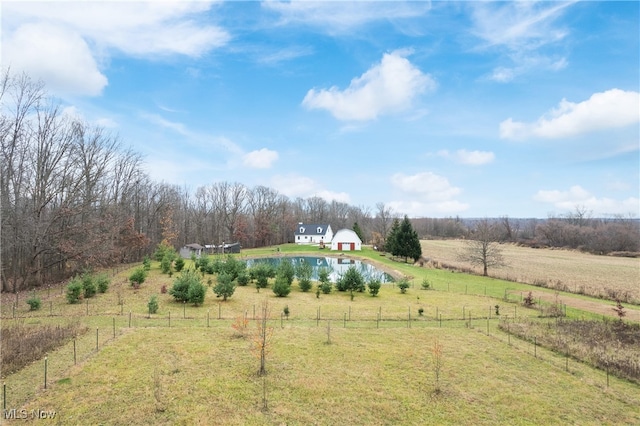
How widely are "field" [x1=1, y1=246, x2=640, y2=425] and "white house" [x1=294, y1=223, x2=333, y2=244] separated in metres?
58.0

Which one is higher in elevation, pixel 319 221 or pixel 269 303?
pixel 319 221

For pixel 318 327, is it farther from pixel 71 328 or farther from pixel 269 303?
pixel 71 328

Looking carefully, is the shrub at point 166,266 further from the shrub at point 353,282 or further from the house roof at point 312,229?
the house roof at point 312,229

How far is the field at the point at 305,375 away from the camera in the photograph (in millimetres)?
9227

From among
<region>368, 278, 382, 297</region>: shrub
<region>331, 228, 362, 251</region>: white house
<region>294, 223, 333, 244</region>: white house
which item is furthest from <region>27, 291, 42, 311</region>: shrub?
<region>294, 223, 333, 244</region>: white house

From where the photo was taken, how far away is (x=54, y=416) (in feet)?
27.9

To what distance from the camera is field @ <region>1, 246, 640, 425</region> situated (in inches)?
363

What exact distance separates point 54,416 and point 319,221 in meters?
88.7

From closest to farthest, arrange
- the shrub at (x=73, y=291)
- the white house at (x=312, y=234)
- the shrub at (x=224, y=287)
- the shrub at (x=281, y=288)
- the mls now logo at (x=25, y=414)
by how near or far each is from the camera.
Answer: the mls now logo at (x=25, y=414), the shrub at (x=73, y=291), the shrub at (x=224, y=287), the shrub at (x=281, y=288), the white house at (x=312, y=234)

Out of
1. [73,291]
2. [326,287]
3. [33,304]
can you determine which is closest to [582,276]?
[326,287]

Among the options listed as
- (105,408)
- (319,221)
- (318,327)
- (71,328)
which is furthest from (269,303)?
(319,221)

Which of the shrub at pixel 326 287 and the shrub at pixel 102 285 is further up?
the shrub at pixel 102 285

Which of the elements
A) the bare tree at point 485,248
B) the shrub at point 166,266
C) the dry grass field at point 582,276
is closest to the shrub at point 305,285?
the shrub at point 166,266

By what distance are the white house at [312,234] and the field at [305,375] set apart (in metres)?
58.0
